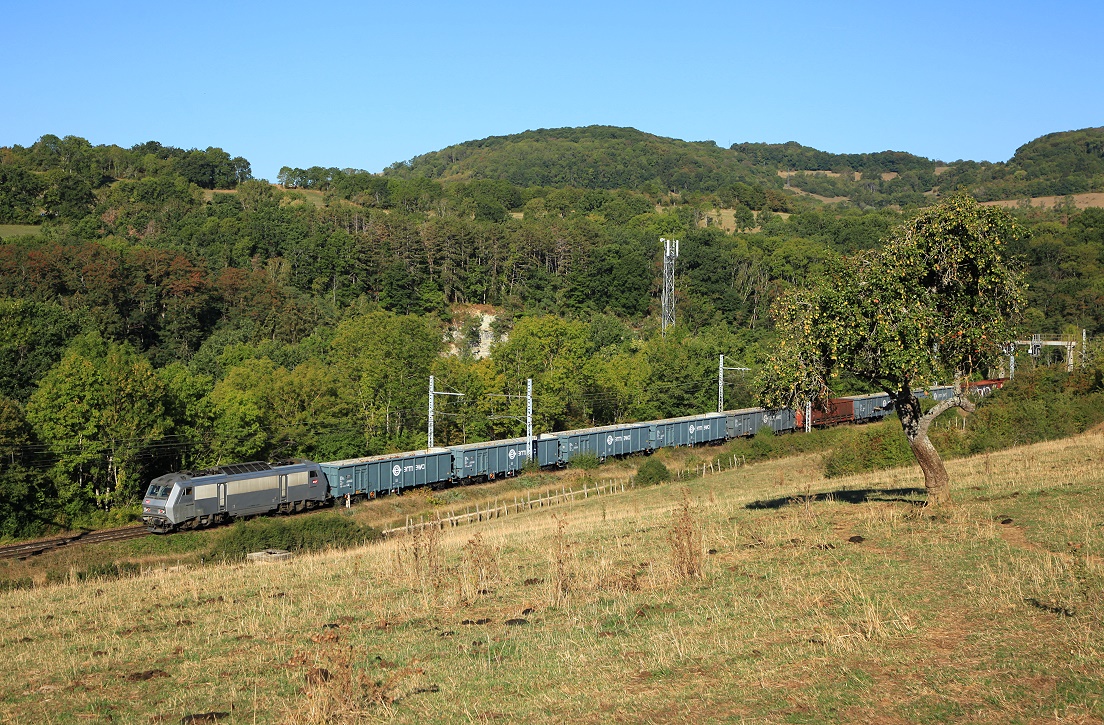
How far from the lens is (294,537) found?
35531 mm

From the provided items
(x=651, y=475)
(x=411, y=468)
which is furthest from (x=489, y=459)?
(x=651, y=475)

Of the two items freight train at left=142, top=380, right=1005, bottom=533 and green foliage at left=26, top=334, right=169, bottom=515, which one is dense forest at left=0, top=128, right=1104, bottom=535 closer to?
green foliage at left=26, top=334, right=169, bottom=515

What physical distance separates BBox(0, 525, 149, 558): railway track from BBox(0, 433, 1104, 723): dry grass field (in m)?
16.9

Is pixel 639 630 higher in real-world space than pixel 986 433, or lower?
higher

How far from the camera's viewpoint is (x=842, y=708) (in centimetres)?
1007

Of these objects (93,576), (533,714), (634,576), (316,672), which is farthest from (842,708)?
(93,576)

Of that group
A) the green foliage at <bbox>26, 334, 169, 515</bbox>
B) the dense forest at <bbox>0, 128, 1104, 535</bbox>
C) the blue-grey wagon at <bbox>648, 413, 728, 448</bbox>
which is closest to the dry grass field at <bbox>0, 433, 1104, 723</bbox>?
the dense forest at <bbox>0, 128, 1104, 535</bbox>

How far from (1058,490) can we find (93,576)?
90.5 feet

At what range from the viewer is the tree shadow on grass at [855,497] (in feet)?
83.0

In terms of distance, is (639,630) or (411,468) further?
(411,468)

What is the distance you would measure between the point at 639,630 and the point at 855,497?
601 inches

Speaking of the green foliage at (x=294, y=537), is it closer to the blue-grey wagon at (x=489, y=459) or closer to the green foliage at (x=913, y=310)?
the blue-grey wagon at (x=489, y=459)

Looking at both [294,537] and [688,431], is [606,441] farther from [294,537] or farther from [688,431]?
[294,537]

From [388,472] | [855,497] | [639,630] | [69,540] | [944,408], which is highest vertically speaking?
[944,408]
